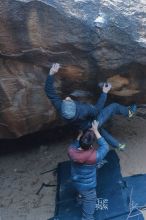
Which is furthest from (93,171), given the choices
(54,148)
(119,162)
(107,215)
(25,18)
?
(25,18)

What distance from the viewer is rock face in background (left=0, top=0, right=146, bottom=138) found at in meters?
3.72

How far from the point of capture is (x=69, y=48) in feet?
12.6

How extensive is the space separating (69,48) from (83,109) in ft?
1.98

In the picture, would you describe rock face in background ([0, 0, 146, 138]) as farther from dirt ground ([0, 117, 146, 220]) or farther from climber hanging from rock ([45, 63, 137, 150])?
dirt ground ([0, 117, 146, 220])

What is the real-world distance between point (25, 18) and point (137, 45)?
102 cm

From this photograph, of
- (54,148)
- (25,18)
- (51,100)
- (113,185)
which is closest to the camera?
(25,18)

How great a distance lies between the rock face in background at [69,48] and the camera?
3721 mm

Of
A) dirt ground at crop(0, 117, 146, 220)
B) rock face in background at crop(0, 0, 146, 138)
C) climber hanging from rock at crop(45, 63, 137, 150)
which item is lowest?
dirt ground at crop(0, 117, 146, 220)

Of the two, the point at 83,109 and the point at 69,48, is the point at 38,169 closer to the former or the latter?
the point at 83,109

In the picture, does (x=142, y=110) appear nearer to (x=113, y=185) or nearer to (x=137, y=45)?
(x=113, y=185)

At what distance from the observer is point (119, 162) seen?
4695 millimetres

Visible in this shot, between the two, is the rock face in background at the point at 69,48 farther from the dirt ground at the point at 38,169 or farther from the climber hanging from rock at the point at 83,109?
the dirt ground at the point at 38,169

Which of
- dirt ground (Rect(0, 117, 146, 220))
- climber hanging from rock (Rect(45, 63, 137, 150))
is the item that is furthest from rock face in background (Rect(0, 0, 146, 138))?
dirt ground (Rect(0, 117, 146, 220))

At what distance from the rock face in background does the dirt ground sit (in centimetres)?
85
